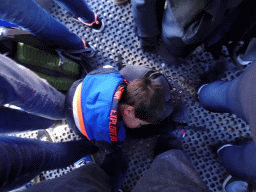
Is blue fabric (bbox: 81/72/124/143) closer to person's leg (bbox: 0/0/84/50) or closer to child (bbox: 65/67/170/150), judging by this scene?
child (bbox: 65/67/170/150)

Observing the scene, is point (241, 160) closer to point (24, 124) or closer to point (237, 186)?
point (237, 186)

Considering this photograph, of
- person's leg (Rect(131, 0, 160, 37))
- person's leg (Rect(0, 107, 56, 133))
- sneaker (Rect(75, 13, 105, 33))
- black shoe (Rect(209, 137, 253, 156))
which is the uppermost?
person's leg (Rect(131, 0, 160, 37))

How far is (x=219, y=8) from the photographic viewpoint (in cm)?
54

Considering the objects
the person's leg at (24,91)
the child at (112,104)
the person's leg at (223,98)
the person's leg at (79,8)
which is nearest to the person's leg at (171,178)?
the child at (112,104)

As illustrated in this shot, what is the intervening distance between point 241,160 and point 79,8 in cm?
111

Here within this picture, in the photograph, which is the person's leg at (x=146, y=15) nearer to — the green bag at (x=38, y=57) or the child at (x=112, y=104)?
the child at (x=112, y=104)

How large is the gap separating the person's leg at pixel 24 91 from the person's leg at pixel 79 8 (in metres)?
0.41

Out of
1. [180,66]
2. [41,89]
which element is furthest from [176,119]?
[41,89]

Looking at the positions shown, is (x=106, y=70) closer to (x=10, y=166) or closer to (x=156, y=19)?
(x=156, y=19)

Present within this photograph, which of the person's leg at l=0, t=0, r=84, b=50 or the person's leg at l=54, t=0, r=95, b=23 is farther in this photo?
the person's leg at l=54, t=0, r=95, b=23

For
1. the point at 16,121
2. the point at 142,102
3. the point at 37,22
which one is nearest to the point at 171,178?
the point at 142,102

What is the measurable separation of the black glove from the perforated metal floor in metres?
0.08

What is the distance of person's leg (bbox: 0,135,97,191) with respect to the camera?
1.91ft

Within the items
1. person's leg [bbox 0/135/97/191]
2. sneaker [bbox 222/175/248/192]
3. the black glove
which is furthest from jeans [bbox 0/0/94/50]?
sneaker [bbox 222/175/248/192]
